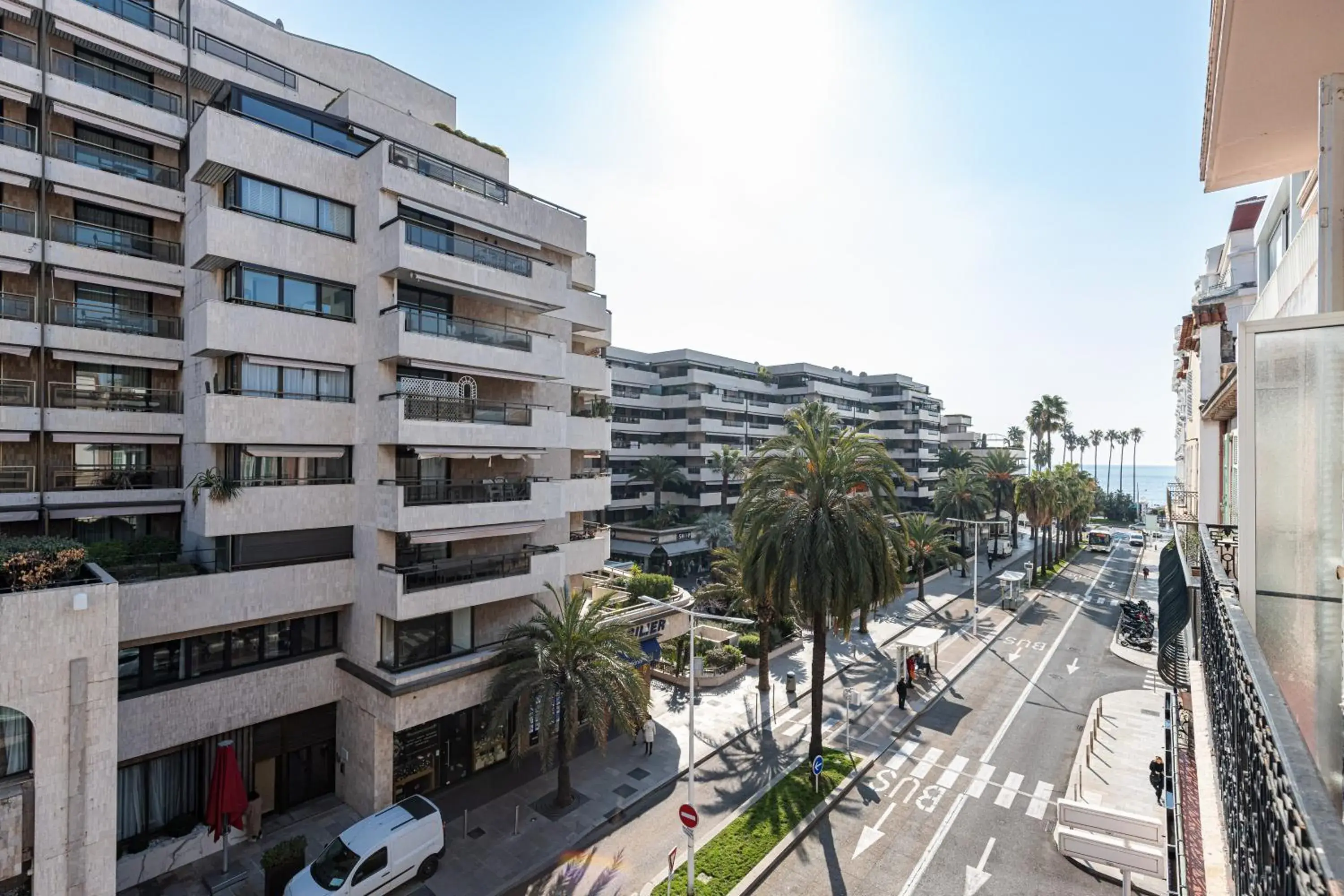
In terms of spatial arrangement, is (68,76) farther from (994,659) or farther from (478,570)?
(994,659)

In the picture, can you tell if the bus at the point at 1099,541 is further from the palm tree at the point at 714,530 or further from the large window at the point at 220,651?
the large window at the point at 220,651

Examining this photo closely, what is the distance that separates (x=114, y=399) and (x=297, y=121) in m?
10.1

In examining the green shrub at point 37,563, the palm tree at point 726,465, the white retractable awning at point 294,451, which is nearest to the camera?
the green shrub at point 37,563

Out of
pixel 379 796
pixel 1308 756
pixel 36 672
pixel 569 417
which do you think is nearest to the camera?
→ pixel 1308 756

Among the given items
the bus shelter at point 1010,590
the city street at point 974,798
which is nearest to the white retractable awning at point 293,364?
the city street at point 974,798

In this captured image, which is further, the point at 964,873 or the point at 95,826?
the point at 964,873

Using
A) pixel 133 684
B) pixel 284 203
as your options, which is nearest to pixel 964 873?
pixel 133 684

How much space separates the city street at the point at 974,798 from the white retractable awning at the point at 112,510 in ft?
67.7

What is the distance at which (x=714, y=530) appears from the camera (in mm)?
47844

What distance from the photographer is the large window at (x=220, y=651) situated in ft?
52.6

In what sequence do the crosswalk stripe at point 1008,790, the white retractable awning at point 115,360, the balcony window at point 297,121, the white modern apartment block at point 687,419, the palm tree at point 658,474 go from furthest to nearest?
1. the white modern apartment block at point 687,419
2. the palm tree at point 658,474
3. the crosswalk stripe at point 1008,790
4. the white retractable awning at point 115,360
5. the balcony window at point 297,121

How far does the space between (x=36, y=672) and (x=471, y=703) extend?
1006 cm

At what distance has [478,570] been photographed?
1942 cm

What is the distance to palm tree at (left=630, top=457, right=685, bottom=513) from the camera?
175 ft
